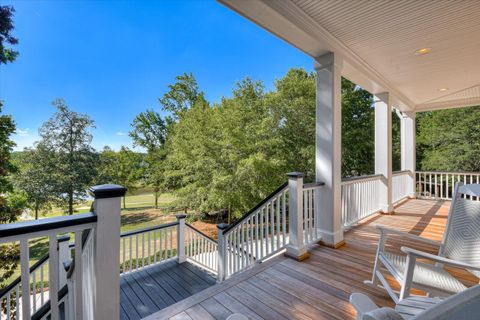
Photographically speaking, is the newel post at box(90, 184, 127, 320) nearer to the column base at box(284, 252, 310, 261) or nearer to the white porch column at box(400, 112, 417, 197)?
the column base at box(284, 252, 310, 261)

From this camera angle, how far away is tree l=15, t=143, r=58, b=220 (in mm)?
8312

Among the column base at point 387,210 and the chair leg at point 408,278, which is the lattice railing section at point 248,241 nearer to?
the chair leg at point 408,278

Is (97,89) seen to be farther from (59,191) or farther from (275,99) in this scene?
(275,99)

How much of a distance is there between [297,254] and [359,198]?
2061 mm

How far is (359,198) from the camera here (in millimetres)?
3904

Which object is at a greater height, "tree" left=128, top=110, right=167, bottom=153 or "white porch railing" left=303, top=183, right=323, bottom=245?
"tree" left=128, top=110, right=167, bottom=153

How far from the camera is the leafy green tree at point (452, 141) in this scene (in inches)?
333

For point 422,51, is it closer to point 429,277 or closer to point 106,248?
point 429,277

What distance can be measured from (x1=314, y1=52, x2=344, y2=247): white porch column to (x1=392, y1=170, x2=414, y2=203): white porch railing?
351 cm

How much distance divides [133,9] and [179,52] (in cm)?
527

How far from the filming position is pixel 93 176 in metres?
10.1

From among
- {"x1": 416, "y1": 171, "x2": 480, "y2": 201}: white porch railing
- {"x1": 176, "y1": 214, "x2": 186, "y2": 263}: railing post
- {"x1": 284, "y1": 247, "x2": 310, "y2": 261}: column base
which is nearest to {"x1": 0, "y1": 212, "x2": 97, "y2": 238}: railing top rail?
{"x1": 284, "y1": 247, "x2": 310, "y2": 261}: column base

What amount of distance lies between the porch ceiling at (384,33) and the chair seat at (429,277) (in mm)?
2398

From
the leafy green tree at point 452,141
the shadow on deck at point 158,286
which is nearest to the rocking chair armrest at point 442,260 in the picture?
the shadow on deck at point 158,286
